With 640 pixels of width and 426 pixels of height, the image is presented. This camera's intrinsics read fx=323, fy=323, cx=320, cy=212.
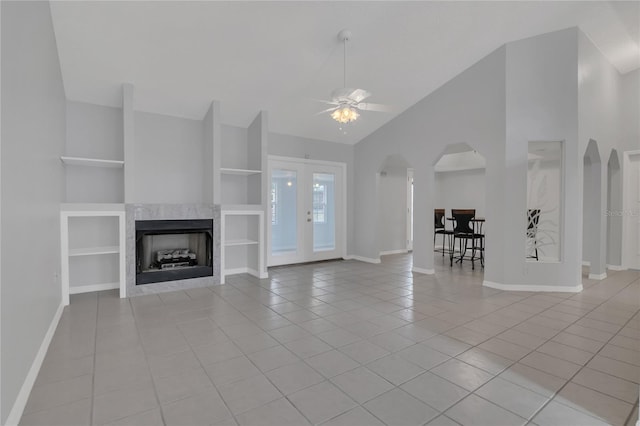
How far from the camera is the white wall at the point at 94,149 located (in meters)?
4.34

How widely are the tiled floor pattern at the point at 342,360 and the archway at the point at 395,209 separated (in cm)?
394

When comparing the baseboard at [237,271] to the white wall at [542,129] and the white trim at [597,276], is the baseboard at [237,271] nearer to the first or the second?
the white wall at [542,129]

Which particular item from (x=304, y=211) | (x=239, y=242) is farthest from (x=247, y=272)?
(x=304, y=211)

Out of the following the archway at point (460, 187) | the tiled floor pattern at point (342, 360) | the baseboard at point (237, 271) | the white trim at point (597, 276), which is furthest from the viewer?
the archway at point (460, 187)

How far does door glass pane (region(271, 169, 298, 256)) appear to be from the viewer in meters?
6.23

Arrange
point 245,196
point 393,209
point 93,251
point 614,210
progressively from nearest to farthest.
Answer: point 93,251 → point 245,196 → point 614,210 → point 393,209

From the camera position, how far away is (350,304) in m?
3.93

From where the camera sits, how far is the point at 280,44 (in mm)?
3924

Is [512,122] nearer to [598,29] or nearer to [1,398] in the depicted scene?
[598,29]

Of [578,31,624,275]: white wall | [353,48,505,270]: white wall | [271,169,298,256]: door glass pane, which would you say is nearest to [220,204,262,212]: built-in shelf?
[271,169,298,256]: door glass pane

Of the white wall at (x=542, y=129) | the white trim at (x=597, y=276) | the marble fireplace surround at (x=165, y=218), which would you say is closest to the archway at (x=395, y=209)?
the white wall at (x=542, y=129)

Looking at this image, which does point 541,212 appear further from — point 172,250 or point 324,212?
point 172,250

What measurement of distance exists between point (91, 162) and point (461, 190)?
8.21 meters

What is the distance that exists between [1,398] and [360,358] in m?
2.10
